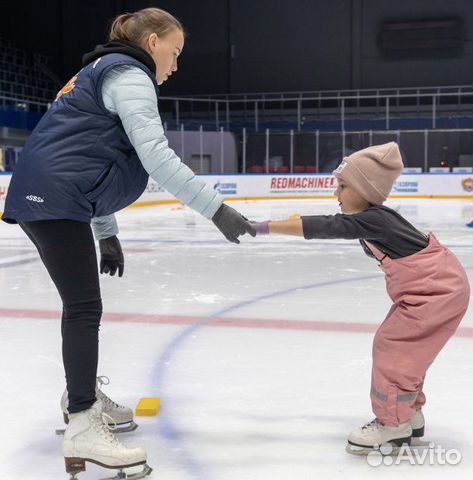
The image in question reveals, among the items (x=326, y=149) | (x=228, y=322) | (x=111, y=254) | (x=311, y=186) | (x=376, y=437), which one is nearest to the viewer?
(x=376, y=437)

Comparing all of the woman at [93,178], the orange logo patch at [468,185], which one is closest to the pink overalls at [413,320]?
the woman at [93,178]

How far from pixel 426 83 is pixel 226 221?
20.6 metres

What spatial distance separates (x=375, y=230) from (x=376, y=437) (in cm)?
56

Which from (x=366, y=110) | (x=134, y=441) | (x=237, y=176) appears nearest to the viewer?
(x=134, y=441)

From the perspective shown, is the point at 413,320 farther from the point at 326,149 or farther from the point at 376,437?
the point at 326,149

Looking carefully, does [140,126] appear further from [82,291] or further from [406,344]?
[406,344]

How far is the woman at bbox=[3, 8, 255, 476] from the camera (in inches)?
66.6

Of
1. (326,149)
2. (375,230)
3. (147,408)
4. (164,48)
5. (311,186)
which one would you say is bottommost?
(311,186)

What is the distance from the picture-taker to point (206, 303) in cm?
417

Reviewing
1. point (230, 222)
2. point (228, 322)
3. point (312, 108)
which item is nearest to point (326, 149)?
point (312, 108)

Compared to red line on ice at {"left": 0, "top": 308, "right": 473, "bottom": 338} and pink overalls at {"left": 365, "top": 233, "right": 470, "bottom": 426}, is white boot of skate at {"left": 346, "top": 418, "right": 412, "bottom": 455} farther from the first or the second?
red line on ice at {"left": 0, "top": 308, "right": 473, "bottom": 338}

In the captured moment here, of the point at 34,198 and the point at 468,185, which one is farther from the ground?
the point at 34,198

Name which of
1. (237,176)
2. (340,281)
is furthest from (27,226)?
(237,176)

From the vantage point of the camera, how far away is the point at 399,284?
1888mm
